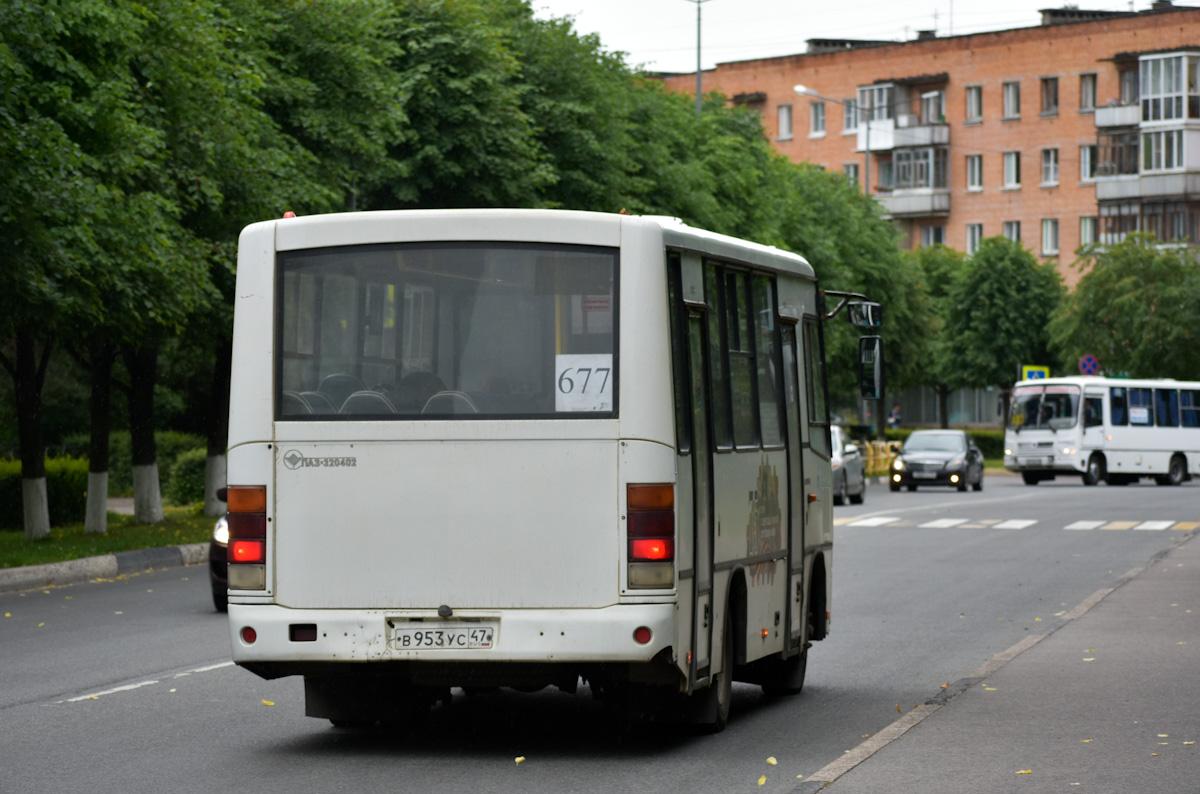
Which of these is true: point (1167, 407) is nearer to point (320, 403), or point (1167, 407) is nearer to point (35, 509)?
point (35, 509)

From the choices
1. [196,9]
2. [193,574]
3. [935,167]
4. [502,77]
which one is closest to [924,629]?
[193,574]

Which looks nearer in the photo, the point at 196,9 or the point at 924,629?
the point at 924,629

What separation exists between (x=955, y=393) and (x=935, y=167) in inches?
455

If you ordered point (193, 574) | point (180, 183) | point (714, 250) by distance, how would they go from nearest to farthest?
1. point (714, 250)
2. point (193, 574)
3. point (180, 183)

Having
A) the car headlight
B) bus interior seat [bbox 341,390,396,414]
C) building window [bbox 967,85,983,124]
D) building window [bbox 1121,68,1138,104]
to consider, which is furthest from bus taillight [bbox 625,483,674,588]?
building window [bbox 967,85,983,124]

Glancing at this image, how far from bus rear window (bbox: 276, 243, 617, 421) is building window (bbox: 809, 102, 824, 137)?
308 ft

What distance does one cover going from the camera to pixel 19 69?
17344 millimetres

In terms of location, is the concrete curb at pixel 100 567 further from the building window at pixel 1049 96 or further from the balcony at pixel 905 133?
the balcony at pixel 905 133

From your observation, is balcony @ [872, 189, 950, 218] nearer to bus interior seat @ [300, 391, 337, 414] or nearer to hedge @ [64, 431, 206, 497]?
hedge @ [64, 431, 206, 497]

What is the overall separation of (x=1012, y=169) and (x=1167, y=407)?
131 ft

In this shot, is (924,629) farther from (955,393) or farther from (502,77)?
(955,393)

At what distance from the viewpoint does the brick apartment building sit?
8531cm

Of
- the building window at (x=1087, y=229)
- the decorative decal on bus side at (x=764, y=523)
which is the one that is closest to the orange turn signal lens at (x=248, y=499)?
the decorative decal on bus side at (x=764, y=523)

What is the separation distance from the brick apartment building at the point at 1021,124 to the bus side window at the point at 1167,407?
103ft
